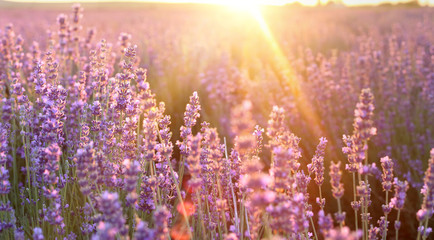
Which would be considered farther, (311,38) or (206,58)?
(311,38)

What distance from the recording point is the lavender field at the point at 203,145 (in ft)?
5.02

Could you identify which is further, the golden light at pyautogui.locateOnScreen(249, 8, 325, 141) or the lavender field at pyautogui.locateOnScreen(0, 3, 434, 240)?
the golden light at pyautogui.locateOnScreen(249, 8, 325, 141)

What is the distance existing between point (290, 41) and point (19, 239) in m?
8.19

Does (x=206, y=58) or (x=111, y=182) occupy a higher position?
(x=206, y=58)

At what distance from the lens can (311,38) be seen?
1021 cm

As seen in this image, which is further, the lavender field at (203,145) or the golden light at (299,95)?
the golden light at (299,95)

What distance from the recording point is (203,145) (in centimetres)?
226

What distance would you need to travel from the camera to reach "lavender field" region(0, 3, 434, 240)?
153cm

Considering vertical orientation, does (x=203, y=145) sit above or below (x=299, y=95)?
below

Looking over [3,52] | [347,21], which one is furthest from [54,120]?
[347,21]

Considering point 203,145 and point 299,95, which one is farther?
point 299,95

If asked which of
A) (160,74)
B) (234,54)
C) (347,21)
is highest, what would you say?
(347,21)

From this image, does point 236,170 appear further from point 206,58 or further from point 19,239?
point 206,58

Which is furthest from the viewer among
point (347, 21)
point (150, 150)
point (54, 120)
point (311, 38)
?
point (347, 21)
